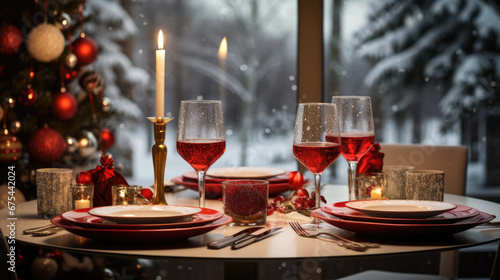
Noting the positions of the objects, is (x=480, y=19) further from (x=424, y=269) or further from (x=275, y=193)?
(x=275, y=193)

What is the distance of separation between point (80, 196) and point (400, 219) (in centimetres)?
63

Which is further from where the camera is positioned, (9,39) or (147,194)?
(9,39)

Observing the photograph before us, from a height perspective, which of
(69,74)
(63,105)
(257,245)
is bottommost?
(257,245)

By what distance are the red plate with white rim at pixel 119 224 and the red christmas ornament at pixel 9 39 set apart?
1839 millimetres

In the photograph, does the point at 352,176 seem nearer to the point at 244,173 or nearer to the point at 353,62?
the point at 244,173

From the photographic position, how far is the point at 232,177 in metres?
1.61

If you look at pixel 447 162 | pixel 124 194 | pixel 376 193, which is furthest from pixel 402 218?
pixel 447 162

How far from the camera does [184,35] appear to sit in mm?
3416

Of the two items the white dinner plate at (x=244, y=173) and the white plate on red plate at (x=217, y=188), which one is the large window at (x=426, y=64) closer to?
the white dinner plate at (x=244, y=173)

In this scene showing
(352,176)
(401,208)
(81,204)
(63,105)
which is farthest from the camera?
(63,105)

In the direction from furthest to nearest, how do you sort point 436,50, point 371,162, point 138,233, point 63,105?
point 436,50 < point 63,105 < point 371,162 < point 138,233

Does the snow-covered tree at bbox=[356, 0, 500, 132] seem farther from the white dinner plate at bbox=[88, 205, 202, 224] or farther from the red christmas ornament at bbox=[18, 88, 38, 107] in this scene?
the white dinner plate at bbox=[88, 205, 202, 224]

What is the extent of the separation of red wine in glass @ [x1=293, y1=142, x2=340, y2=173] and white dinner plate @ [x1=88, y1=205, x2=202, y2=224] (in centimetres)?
24

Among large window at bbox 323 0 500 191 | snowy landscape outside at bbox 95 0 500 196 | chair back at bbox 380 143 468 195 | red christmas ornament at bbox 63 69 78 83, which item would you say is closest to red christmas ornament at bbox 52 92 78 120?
red christmas ornament at bbox 63 69 78 83
